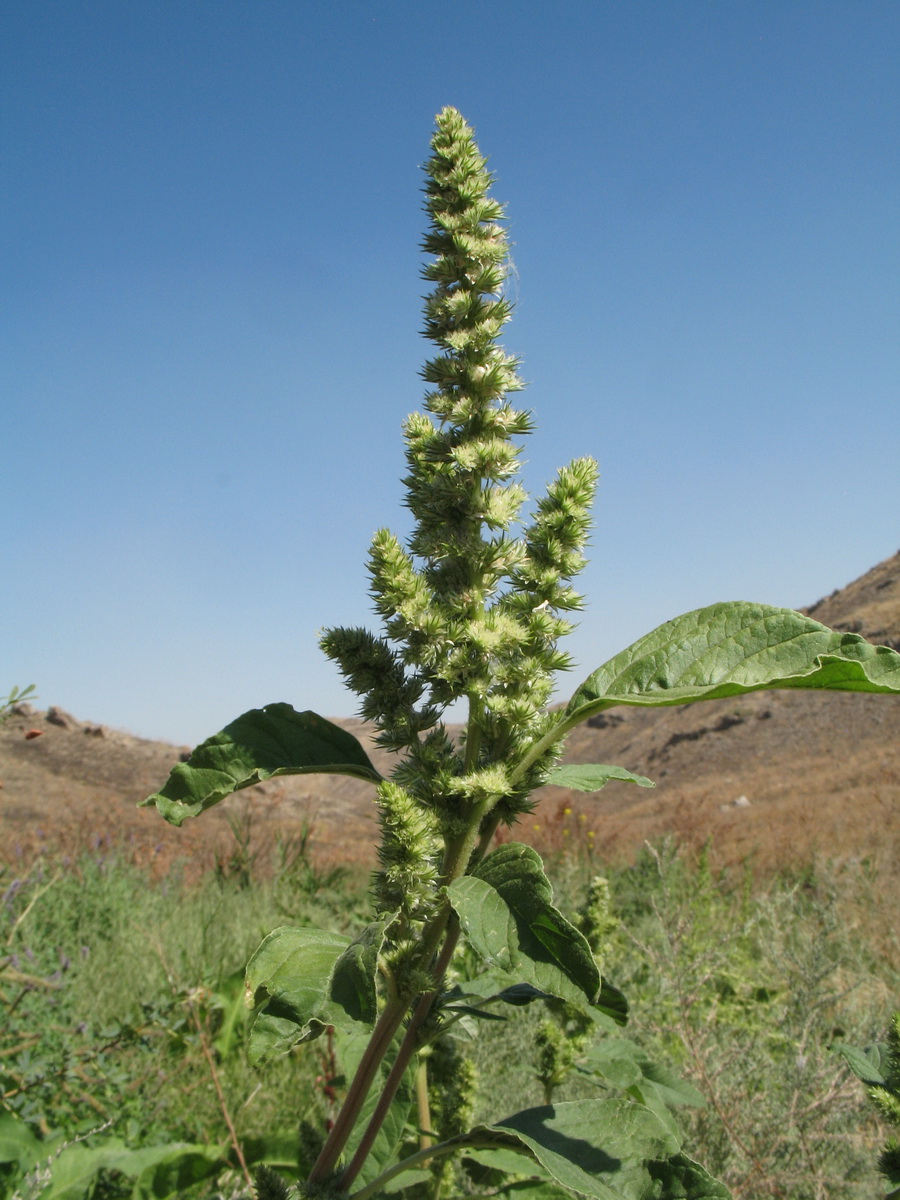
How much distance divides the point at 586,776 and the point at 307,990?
20.9 inches

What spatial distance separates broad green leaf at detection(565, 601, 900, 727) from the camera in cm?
99

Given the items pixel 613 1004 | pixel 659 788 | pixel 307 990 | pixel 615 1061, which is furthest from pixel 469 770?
pixel 659 788

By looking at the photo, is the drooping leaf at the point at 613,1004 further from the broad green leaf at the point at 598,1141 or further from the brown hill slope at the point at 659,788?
Result: the brown hill slope at the point at 659,788

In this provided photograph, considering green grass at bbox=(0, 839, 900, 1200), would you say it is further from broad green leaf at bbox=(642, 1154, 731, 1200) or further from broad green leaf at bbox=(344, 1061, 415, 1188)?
broad green leaf at bbox=(642, 1154, 731, 1200)

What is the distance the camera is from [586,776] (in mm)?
1251

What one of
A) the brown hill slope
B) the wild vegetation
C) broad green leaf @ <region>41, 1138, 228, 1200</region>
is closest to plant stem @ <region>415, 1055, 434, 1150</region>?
the wild vegetation

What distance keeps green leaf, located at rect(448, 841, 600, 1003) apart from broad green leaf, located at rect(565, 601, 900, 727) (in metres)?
0.24

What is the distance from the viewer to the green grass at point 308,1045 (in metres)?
2.40

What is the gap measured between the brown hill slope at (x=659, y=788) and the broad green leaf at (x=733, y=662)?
20.5ft

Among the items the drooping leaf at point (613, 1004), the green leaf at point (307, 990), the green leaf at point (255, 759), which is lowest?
the drooping leaf at point (613, 1004)

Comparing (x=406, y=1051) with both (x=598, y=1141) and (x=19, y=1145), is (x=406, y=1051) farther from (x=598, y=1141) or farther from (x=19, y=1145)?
(x=19, y=1145)

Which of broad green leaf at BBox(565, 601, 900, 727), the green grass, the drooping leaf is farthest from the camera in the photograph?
the green grass

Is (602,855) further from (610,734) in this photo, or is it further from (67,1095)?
(610,734)

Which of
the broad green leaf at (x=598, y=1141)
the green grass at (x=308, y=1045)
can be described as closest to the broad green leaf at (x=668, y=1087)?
the green grass at (x=308, y=1045)
